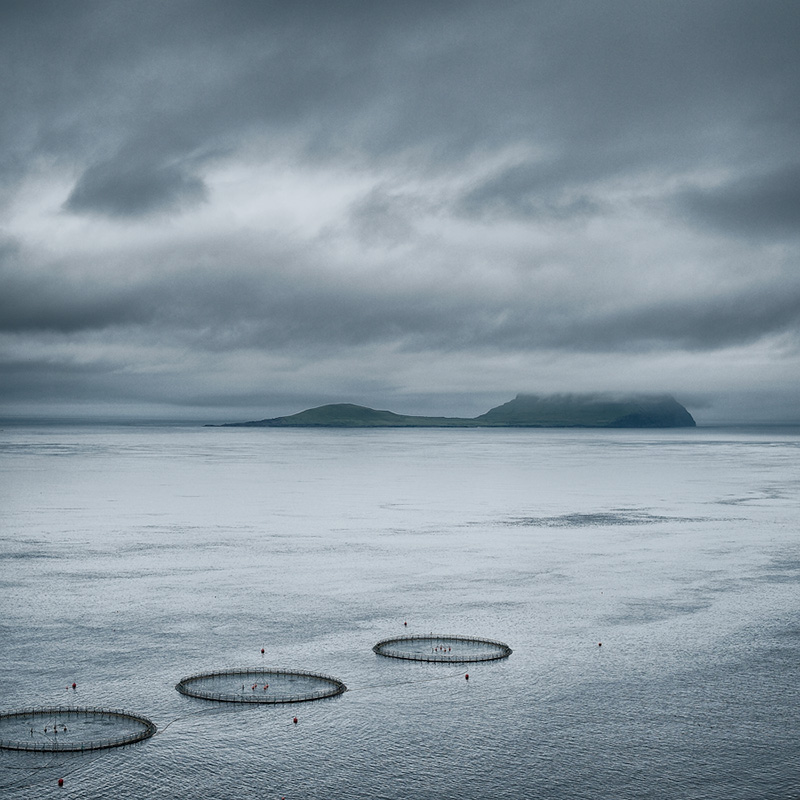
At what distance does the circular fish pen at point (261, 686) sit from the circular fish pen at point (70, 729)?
3.77 metres

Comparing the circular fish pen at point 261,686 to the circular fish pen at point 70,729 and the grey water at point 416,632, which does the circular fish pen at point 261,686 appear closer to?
the grey water at point 416,632

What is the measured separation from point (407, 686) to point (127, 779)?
13880mm

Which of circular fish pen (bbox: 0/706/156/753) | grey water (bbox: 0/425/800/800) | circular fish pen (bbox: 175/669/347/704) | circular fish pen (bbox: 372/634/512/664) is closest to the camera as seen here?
grey water (bbox: 0/425/800/800)

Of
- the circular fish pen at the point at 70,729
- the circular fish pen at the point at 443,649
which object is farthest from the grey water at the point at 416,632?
the circular fish pen at the point at 443,649

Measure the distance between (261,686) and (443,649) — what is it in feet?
34.2

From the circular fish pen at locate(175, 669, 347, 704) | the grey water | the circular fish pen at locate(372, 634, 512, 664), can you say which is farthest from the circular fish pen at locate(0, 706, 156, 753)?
the circular fish pen at locate(372, 634, 512, 664)

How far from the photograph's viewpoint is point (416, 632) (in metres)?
51.4

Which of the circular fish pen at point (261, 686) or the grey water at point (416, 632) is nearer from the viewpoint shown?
the grey water at point (416, 632)

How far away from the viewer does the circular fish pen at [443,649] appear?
153 feet

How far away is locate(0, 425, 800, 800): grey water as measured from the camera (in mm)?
33688

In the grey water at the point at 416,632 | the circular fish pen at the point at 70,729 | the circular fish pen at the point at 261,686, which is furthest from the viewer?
the circular fish pen at the point at 261,686

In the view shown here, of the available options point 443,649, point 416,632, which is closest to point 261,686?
Result: point 443,649

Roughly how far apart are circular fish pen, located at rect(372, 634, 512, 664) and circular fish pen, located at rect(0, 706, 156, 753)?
45.7 feet

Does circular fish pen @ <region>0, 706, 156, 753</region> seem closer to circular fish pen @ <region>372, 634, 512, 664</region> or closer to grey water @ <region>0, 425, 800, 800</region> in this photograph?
grey water @ <region>0, 425, 800, 800</region>
